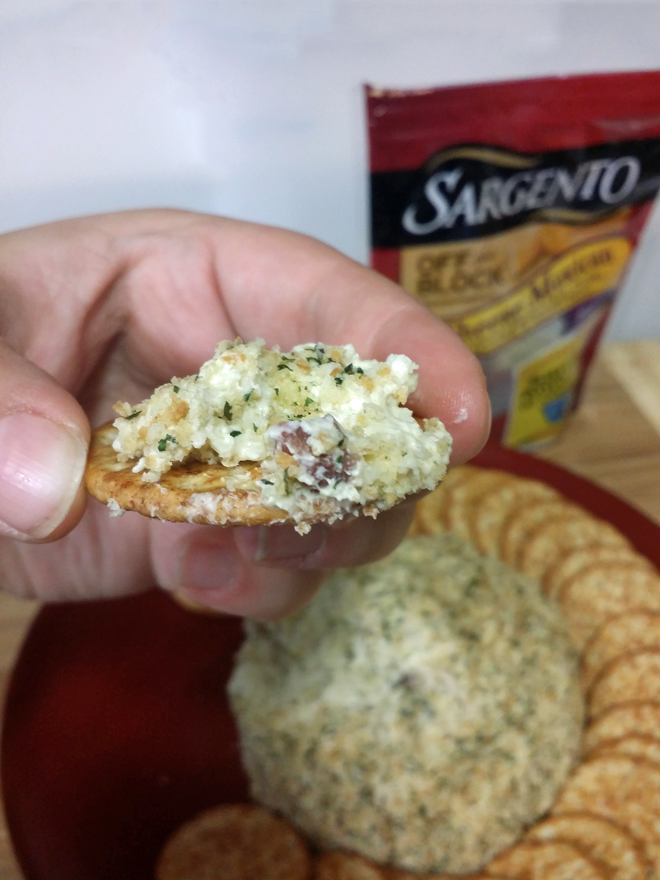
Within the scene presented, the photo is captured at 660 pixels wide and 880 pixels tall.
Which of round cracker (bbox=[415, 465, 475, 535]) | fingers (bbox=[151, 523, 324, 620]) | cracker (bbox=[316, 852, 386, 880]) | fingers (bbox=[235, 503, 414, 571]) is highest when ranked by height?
fingers (bbox=[235, 503, 414, 571])

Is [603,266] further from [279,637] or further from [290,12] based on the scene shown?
[279,637]

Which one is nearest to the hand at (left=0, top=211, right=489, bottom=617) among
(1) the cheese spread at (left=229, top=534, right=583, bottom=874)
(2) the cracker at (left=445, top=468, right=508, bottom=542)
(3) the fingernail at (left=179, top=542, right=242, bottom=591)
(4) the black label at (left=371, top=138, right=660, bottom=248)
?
(3) the fingernail at (left=179, top=542, right=242, bottom=591)

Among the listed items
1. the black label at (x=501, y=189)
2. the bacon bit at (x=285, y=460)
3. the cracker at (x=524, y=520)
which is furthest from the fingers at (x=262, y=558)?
the black label at (x=501, y=189)

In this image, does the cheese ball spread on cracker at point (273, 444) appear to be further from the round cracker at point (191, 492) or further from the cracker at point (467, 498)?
the cracker at point (467, 498)

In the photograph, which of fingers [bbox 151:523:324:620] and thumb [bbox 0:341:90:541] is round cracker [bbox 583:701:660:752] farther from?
thumb [bbox 0:341:90:541]

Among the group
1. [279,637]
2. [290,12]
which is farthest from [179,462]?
[290,12]

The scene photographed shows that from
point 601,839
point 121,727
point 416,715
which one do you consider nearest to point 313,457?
point 416,715

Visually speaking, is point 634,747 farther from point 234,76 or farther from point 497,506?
point 234,76
